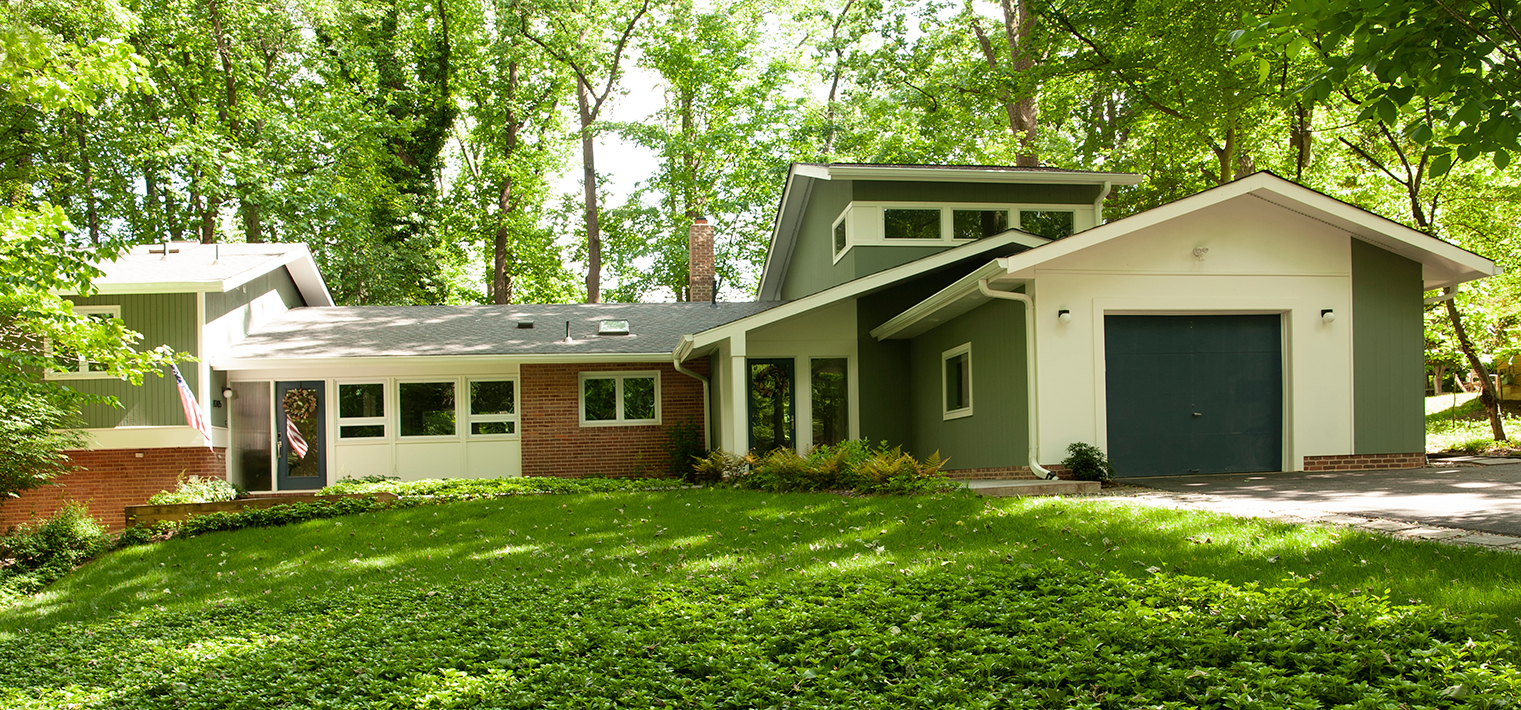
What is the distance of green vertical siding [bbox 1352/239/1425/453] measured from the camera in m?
11.5

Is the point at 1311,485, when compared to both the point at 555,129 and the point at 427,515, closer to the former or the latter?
the point at 427,515

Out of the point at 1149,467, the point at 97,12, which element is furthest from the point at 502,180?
the point at 1149,467

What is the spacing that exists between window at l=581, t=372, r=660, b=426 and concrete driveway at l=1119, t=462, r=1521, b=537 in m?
8.57

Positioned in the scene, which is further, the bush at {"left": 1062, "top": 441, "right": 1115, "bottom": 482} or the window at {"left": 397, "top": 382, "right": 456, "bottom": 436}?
the window at {"left": 397, "top": 382, "right": 456, "bottom": 436}

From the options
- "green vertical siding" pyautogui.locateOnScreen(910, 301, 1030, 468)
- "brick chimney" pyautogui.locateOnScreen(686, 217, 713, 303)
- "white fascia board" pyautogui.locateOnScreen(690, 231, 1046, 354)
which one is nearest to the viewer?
"green vertical siding" pyautogui.locateOnScreen(910, 301, 1030, 468)

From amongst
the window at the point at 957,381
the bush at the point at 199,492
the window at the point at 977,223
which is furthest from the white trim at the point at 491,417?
the window at the point at 977,223

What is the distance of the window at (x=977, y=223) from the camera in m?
16.0

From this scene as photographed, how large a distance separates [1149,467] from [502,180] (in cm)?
2363

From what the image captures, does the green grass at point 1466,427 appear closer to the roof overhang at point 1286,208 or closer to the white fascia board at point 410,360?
the roof overhang at point 1286,208

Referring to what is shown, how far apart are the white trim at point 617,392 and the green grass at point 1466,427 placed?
13741 mm

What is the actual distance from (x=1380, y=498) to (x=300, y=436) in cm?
1525

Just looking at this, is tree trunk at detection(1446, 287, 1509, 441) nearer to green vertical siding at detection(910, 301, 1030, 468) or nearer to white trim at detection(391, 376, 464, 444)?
green vertical siding at detection(910, 301, 1030, 468)

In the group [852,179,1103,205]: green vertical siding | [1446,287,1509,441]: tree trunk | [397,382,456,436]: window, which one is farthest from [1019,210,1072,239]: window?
[397,382,456,436]: window

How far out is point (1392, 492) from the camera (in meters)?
8.70
